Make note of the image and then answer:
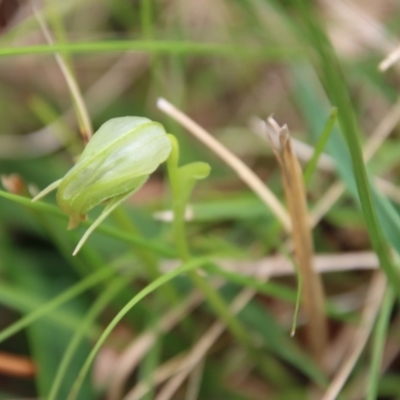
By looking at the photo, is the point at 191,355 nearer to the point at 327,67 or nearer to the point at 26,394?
the point at 26,394

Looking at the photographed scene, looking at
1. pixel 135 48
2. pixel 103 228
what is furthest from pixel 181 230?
pixel 135 48

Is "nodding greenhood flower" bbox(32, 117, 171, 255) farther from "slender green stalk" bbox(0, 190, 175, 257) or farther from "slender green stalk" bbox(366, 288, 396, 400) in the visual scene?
"slender green stalk" bbox(366, 288, 396, 400)

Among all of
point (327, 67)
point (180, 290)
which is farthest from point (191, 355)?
point (327, 67)

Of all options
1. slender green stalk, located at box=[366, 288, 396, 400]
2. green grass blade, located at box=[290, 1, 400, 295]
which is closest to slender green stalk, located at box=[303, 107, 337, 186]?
green grass blade, located at box=[290, 1, 400, 295]

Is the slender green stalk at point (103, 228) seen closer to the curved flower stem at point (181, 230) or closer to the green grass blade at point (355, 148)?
the curved flower stem at point (181, 230)

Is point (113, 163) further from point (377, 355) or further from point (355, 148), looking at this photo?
point (377, 355)

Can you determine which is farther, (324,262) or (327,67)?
(324,262)
